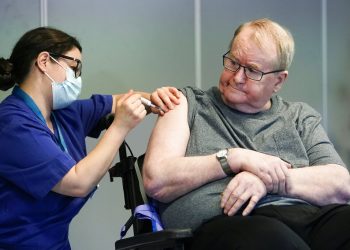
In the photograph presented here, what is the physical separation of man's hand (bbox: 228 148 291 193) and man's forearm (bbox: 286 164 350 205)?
0.03 metres

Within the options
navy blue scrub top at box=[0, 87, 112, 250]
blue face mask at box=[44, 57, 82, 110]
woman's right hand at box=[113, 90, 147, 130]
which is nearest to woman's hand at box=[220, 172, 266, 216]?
woman's right hand at box=[113, 90, 147, 130]

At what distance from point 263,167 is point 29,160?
2.20 feet

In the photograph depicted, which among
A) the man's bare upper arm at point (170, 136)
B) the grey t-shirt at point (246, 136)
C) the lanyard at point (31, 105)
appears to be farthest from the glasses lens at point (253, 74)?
the lanyard at point (31, 105)

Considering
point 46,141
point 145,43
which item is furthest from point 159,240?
point 145,43

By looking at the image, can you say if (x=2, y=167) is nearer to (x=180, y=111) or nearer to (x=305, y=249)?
(x=180, y=111)

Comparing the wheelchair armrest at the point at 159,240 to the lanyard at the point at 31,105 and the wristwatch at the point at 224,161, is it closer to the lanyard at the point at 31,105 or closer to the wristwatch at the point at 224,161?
the wristwatch at the point at 224,161

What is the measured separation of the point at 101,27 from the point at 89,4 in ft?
0.41

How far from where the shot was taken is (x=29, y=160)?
1479mm

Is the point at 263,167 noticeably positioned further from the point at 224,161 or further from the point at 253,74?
the point at 253,74

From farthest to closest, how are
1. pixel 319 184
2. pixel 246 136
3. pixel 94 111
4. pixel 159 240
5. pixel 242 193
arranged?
pixel 94 111 → pixel 246 136 → pixel 319 184 → pixel 242 193 → pixel 159 240

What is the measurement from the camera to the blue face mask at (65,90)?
167 cm

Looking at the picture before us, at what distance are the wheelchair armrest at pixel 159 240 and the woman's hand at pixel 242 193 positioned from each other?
0.26 meters

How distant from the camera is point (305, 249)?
118 cm

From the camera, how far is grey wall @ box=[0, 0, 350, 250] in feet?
8.13
